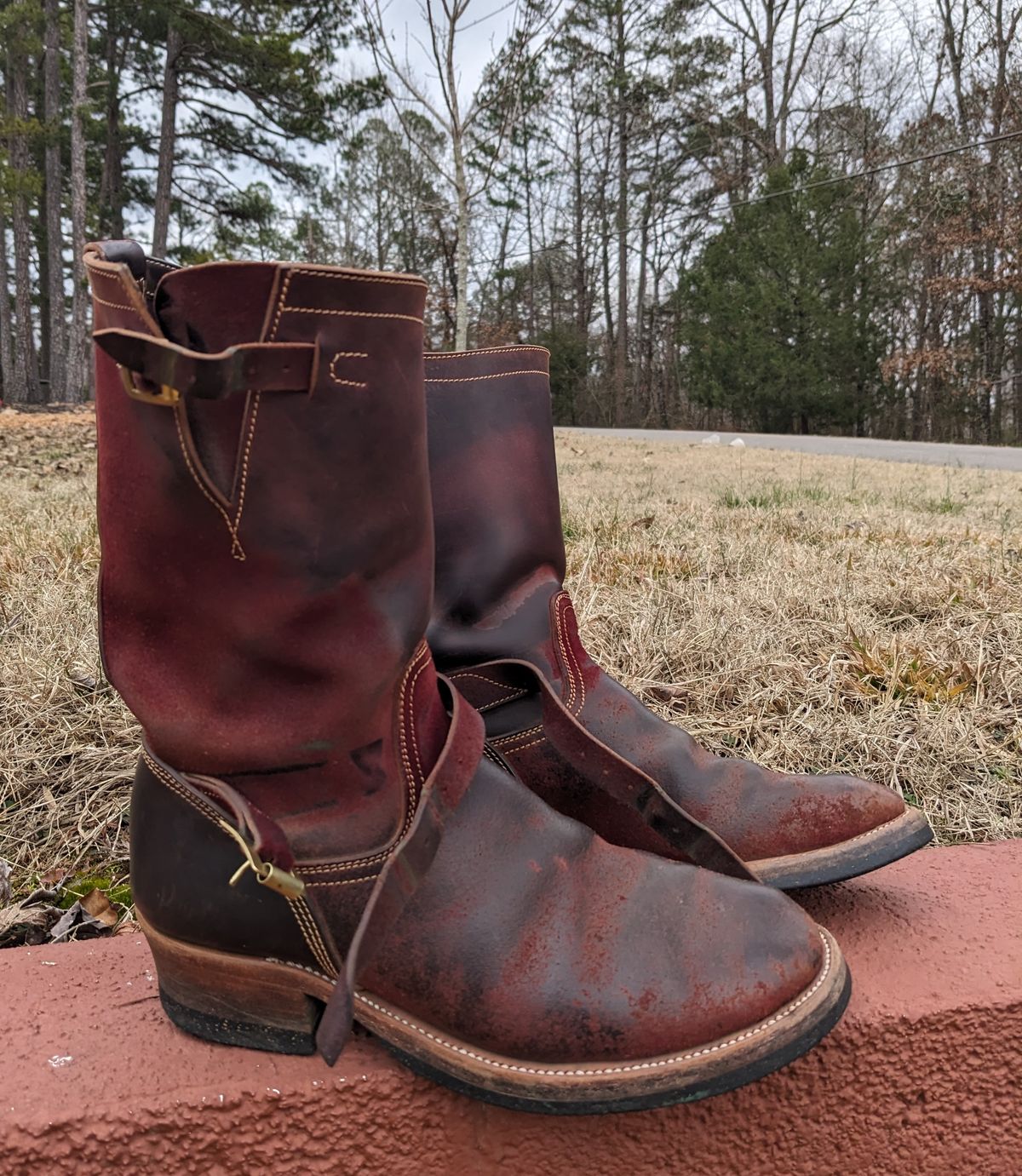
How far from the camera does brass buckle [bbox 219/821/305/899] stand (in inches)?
28.0

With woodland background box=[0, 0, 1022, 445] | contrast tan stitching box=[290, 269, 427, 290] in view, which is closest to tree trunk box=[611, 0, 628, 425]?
woodland background box=[0, 0, 1022, 445]

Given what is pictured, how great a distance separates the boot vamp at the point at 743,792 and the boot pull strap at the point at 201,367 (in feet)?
1.81

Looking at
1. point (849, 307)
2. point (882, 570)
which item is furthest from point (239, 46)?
point (882, 570)

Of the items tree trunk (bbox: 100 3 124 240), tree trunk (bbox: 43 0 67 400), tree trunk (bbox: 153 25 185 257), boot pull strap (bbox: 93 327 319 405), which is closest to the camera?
boot pull strap (bbox: 93 327 319 405)

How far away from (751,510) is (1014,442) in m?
17.5

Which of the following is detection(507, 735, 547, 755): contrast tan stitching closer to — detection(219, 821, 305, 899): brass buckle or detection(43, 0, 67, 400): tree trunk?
detection(219, 821, 305, 899): brass buckle

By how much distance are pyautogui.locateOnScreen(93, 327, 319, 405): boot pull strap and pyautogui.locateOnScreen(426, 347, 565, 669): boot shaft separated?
1.31ft

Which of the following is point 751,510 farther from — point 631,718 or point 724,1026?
point 724,1026

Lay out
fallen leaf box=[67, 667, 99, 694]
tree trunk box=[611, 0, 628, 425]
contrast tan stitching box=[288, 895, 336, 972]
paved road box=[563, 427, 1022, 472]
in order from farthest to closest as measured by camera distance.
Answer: tree trunk box=[611, 0, 628, 425], paved road box=[563, 427, 1022, 472], fallen leaf box=[67, 667, 99, 694], contrast tan stitching box=[288, 895, 336, 972]

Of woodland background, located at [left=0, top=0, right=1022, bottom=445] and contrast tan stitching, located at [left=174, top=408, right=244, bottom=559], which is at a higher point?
woodland background, located at [left=0, top=0, right=1022, bottom=445]

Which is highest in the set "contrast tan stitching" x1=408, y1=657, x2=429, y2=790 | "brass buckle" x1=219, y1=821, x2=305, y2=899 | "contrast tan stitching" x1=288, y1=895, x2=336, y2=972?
"contrast tan stitching" x1=408, y1=657, x2=429, y2=790

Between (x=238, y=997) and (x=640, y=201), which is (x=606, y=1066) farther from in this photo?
(x=640, y=201)

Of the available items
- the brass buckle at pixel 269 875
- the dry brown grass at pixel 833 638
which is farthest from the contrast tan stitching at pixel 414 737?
the dry brown grass at pixel 833 638

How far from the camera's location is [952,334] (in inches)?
790
